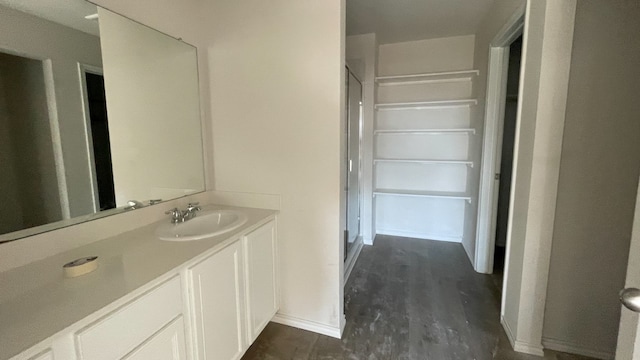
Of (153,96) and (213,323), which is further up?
(153,96)

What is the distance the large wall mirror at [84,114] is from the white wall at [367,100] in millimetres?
2027

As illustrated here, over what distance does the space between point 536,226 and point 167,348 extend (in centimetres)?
200

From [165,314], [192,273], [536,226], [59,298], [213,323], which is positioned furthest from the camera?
[536,226]

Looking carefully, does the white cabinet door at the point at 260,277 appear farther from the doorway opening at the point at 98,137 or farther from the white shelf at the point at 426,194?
the white shelf at the point at 426,194

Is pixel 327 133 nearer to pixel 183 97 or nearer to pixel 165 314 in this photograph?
pixel 183 97

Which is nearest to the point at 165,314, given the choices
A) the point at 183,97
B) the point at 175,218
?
the point at 175,218

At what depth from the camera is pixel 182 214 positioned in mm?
1654

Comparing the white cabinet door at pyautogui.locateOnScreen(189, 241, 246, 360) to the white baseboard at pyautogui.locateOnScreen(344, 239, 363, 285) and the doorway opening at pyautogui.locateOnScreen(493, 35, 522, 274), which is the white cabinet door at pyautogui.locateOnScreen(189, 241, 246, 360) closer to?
the white baseboard at pyautogui.locateOnScreen(344, 239, 363, 285)

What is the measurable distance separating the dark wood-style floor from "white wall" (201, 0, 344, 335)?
0.17 m

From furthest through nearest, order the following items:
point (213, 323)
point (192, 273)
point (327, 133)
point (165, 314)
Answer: point (327, 133) < point (213, 323) < point (192, 273) < point (165, 314)

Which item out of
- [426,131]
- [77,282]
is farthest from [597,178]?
[77,282]

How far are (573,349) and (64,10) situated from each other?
10.8ft

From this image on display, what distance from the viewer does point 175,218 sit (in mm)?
1613

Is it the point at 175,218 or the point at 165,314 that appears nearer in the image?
the point at 165,314
